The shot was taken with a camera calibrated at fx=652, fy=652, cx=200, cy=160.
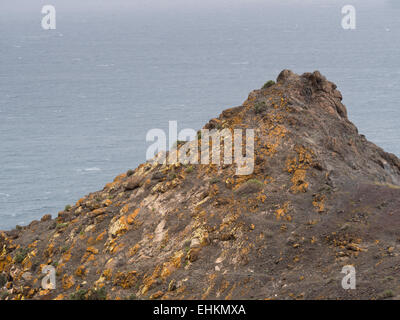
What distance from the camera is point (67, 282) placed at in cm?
4075

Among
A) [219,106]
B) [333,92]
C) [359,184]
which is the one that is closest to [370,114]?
[219,106]

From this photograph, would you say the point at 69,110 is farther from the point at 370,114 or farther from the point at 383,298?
the point at 383,298

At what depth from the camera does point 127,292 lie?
37.7 m

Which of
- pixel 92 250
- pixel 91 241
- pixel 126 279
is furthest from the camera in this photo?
pixel 91 241

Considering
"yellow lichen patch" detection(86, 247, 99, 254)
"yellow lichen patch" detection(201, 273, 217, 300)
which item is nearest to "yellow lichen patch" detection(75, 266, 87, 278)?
"yellow lichen patch" detection(86, 247, 99, 254)

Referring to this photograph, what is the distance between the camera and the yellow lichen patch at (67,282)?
40.5 metres

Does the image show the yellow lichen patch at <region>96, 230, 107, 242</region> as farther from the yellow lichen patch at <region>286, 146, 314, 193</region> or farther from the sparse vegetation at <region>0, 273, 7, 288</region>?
the yellow lichen patch at <region>286, 146, 314, 193</region>

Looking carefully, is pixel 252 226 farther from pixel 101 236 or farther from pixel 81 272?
pixel 81 272

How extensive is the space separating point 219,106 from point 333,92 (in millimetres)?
138875

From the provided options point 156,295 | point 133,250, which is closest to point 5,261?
point 133,250

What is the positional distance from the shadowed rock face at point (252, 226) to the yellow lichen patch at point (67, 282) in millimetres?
195

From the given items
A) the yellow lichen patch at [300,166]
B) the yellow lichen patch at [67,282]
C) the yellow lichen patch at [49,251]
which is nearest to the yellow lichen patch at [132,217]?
the yellow lichen patch at [67,282]

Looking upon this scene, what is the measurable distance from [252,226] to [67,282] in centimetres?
1217

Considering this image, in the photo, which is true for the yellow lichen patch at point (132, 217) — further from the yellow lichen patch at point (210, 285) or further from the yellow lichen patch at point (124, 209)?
the yellow lichen patch at point (210, 285)
